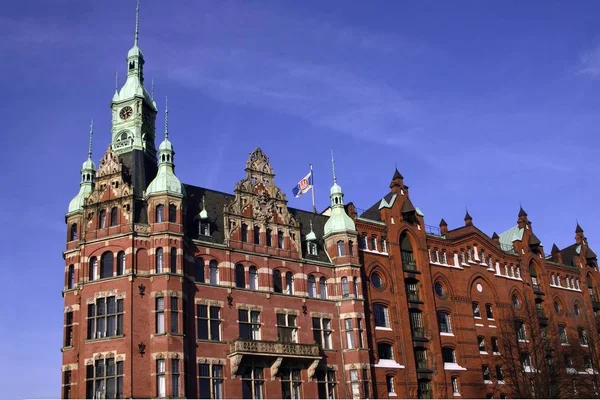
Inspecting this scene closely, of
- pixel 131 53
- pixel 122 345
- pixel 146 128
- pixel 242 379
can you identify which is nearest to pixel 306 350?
A: pixel 242 379

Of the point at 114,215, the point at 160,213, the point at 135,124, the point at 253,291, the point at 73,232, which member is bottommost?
the point at 253,291

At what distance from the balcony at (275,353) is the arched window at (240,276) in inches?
234

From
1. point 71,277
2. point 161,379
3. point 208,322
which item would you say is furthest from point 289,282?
point 71,277

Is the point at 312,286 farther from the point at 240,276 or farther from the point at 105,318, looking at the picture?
the point at 105,318

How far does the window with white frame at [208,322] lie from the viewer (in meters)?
60.6

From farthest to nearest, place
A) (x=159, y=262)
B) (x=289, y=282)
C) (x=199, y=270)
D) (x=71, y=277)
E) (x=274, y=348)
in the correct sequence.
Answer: (x=289, y=282)
(x=199, y=270)
(x=274, y=348)
(x=71, y=277)
(x=159, y=262)

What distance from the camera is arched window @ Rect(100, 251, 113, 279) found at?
59781 mm

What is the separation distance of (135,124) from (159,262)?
17.2m

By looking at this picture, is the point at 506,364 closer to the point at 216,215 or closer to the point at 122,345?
the point at 216,215

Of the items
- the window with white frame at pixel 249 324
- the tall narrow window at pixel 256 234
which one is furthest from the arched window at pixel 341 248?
the window with white frame at pixel 249 324

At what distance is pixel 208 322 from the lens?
6106 centimetres

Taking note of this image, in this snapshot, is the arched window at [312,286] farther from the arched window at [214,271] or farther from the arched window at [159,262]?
the arched window at [159,262]

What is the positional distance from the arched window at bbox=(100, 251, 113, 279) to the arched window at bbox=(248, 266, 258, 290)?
1285 centimetres

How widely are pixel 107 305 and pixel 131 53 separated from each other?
30.1 m
